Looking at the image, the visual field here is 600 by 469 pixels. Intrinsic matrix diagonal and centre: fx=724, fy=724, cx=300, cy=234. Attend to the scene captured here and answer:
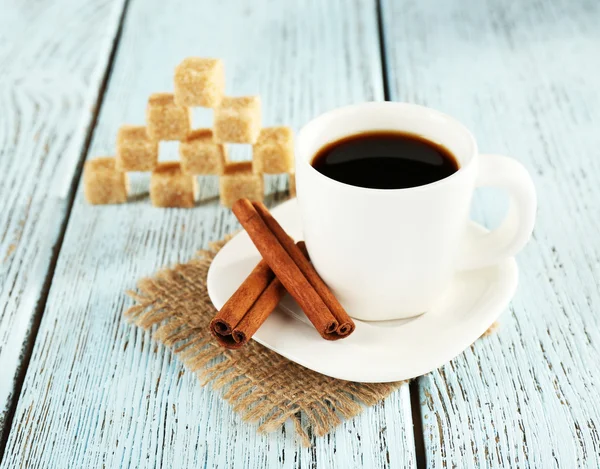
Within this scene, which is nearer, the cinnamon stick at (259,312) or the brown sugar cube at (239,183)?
the cinnamon stick at (259,312)

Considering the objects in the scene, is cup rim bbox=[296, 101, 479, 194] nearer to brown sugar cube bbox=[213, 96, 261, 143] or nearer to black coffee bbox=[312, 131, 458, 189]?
black coffee bbox=[312, 131, 458, 189]

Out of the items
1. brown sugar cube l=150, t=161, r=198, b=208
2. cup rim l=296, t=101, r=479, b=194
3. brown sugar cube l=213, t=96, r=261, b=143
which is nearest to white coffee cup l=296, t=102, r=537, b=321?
cup rim l=296, t=101, r=479, b=194

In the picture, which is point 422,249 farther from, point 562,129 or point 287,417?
point 562,129

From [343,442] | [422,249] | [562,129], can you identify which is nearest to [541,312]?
[422,249]

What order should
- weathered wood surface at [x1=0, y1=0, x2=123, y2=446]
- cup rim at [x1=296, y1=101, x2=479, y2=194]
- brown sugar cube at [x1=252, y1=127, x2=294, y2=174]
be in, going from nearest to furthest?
cup rim at [x1=296, y1=101, x2=479, y2=194]
weathered wood surface at [x1=0, y1=0, x2=123, y2=446]
brown sugar cube at [x1=252, y1=127, x2=294, y2=174]

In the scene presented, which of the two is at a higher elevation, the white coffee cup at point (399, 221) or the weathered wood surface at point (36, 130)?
the white coffee cup at point (399, 221)

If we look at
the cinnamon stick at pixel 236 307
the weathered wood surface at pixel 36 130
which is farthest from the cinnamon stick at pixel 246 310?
the weathered wood surface at pixel 36 130

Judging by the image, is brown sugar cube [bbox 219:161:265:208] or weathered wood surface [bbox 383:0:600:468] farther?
brown sugar cube [bbox 219:161:265:208]

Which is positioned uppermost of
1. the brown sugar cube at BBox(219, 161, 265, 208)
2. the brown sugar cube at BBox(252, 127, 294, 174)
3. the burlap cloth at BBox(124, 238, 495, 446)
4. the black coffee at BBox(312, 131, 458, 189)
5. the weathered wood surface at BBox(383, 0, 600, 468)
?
the black coffee at BBox(312, 131, 458, 189)

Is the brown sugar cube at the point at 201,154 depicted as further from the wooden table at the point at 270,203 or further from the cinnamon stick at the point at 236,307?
the cinnamon stick at the point at 236,307
